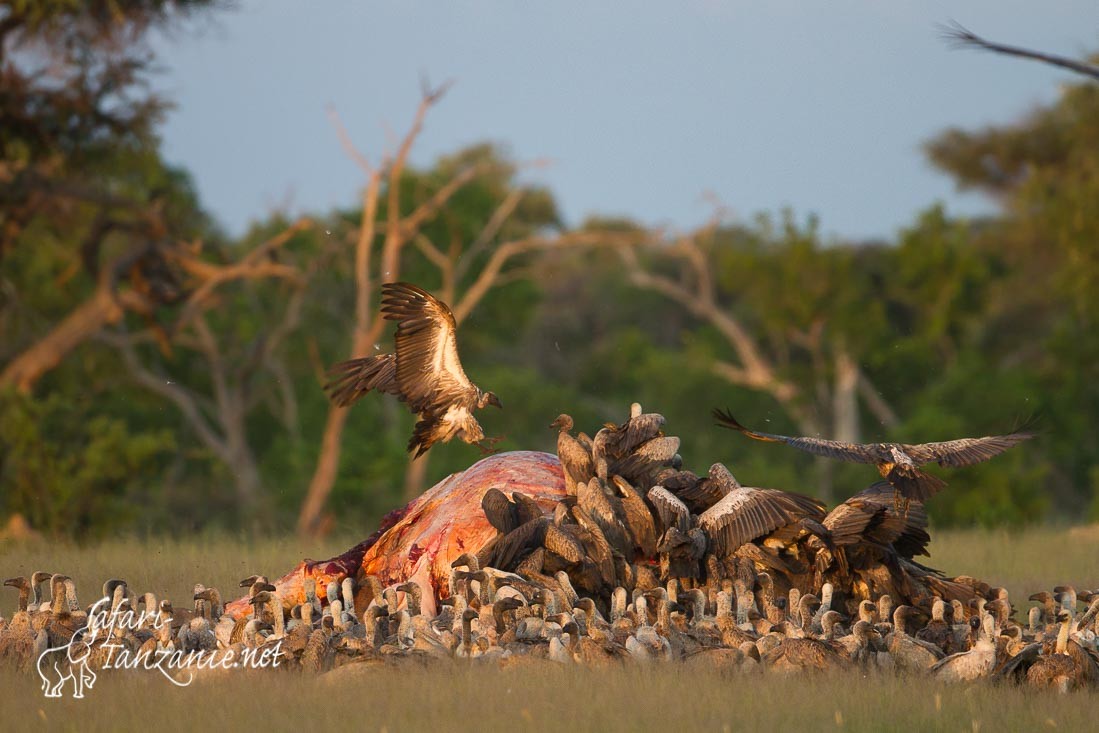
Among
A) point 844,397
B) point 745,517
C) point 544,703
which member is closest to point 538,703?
point 544,703

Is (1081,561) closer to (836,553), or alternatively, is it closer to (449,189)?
(836,553)

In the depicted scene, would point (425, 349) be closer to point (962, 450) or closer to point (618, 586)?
point (618, 586)

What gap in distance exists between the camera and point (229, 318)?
1387 inches

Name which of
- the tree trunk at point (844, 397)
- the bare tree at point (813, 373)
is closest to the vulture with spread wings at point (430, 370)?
the bare tree at point (813, 373)

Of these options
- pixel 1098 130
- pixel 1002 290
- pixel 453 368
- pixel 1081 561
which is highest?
pixel 1098 130

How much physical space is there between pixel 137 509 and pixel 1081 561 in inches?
528

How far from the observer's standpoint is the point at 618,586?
30.7 ft

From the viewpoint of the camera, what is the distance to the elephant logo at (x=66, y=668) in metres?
7.68

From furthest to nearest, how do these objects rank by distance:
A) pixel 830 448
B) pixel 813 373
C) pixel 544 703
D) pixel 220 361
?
pixel 813 373, pixel 220 361, pixel 830 448, pixel 544 703

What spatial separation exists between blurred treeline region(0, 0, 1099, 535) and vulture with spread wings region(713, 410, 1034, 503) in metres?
14.9

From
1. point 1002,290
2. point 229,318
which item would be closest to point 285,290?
point 229,318

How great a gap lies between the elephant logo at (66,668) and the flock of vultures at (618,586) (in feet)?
0.19

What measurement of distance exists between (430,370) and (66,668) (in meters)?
3.00

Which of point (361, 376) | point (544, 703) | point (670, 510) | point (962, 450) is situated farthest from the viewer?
point (361, 376)
